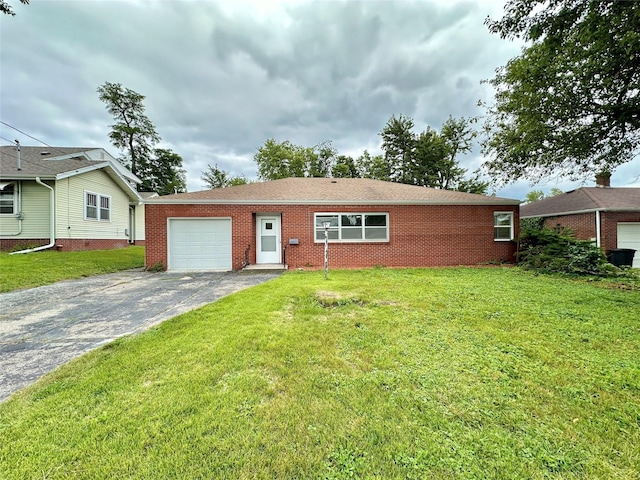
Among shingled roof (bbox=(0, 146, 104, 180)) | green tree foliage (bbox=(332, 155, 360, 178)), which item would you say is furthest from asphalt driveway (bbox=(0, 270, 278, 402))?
green tree foliage (bbox=(332, 155, 360, 178))

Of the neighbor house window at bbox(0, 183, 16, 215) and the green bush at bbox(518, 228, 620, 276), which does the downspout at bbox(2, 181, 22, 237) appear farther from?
the green bush at bbox(518, 228, 620, 276)

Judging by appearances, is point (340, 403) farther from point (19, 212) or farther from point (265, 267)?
point (19, 212)

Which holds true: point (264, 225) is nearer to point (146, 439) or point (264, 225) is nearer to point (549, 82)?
point (146, 439)

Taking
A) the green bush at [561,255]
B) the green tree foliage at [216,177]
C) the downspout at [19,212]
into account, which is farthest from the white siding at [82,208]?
the green tree foliage at [216,177]

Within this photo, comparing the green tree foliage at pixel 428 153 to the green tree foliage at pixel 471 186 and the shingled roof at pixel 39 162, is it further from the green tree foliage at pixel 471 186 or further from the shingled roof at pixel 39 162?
the shingled roof at pixel 39 162

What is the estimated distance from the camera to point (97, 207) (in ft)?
45.2

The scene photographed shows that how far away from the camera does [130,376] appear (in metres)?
2.46

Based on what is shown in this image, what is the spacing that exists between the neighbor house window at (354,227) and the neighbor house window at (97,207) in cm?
1204

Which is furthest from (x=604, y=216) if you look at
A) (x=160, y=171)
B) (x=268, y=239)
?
(x=160, y=171)

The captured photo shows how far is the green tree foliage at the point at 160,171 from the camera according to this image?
29438 millimetres

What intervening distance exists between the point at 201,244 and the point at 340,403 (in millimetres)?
9270

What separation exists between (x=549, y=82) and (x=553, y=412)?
8.67m

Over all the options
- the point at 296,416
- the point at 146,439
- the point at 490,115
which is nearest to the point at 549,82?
the point at 490,115

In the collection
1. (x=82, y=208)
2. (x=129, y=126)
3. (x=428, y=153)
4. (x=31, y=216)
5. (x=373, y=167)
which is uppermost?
(x=129, y=126)
